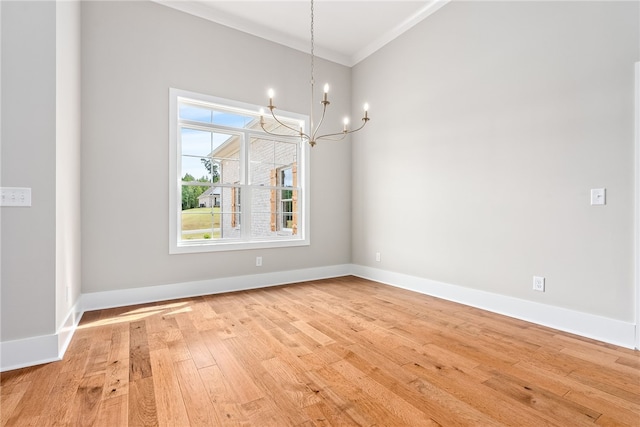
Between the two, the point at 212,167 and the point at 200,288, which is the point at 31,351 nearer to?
the point at 200,288

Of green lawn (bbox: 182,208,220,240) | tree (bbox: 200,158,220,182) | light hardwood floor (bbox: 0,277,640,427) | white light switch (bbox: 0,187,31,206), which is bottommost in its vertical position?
light hardwood floor (bbox: 0,277,640,427)

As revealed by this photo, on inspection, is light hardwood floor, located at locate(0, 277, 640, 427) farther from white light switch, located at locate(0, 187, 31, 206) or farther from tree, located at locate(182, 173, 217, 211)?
tree, located at locate(182, 173, 217, 211)

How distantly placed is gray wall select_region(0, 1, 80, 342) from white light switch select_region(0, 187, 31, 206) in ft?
0.09

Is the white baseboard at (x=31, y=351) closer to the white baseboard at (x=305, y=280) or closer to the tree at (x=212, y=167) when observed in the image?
the white baseboard at (x=305, y=280)

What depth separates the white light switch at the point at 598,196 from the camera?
7.79 ft

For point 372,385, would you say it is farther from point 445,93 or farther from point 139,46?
point 139,46

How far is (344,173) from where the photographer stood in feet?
16.1

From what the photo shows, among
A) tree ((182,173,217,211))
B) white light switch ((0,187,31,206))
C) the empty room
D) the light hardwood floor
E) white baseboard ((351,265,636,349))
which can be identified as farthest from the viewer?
tree ((182,173,217,211))

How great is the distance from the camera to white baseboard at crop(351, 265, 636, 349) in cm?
230

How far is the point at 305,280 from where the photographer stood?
443cm

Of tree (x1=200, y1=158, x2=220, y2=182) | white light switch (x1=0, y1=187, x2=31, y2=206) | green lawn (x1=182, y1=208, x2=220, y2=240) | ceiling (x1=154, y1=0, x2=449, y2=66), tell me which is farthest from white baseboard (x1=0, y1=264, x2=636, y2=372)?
ceiling (x1=154, y1=0, x2=449, y2=66)

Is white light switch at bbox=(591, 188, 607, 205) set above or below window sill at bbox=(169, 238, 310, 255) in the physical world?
above

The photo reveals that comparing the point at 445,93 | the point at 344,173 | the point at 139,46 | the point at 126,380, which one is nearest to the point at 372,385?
the point at 126,380

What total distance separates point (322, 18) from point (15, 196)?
3.64 meters
